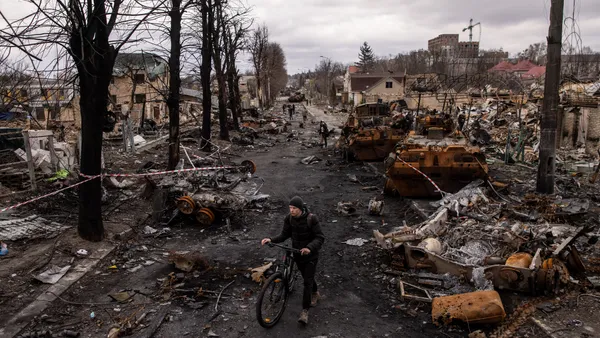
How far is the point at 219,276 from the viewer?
6504 mm

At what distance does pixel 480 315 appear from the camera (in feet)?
15.8

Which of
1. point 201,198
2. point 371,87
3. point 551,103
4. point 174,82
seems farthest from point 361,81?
point 201,198

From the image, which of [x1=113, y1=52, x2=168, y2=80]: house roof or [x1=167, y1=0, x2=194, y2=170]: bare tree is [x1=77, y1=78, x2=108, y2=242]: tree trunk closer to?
[x1=113, y1=52, x2=168, y2=80]: house roof

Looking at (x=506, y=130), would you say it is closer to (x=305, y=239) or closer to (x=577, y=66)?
(x=577, y=66)

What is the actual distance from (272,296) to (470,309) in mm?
2299

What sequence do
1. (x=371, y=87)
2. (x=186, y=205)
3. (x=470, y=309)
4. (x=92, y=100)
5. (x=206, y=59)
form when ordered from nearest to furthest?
(x=470, y=309)
(x=92, y=100)
(x=186, y=205)
(x=206, y=59)
(x=371, y=87)

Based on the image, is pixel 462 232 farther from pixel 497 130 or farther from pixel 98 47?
pixel 497 130

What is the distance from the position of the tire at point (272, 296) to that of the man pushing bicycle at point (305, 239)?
9.7 inches

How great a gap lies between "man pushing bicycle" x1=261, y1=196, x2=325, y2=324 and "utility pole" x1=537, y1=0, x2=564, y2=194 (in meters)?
7.32

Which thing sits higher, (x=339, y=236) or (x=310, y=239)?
(x=310, y=239)

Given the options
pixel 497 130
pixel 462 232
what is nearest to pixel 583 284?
pixel 462 232

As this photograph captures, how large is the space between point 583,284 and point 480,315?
184 centimetres

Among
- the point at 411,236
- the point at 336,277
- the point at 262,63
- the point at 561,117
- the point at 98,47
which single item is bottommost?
the point at 336,277

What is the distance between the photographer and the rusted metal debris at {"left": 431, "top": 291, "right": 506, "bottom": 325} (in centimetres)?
480
